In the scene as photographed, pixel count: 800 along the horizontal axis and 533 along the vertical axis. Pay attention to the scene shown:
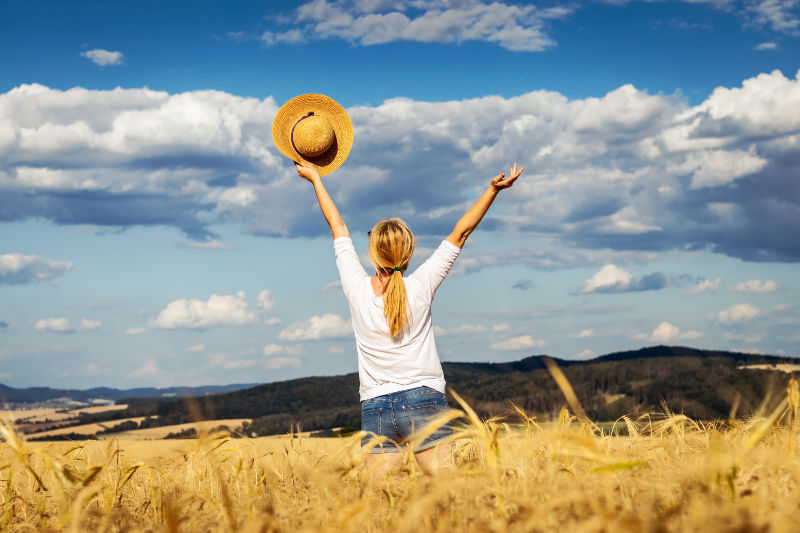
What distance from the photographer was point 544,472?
3852 mm

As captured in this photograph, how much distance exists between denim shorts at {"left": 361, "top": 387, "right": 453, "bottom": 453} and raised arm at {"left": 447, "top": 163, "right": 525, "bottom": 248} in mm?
1105

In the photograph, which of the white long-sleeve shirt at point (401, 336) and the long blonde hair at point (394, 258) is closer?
the long blonde hair at point (394, 258)

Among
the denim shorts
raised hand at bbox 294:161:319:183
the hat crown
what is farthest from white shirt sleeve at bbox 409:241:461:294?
the hat crown

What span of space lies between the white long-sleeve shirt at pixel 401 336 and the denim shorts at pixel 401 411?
0.16ft

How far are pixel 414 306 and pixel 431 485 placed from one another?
5.35 ft

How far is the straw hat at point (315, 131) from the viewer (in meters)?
6.38

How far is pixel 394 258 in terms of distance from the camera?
4746 millimetres

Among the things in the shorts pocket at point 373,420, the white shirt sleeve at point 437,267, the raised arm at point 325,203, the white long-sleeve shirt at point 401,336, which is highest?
the raised arm at point 325,203

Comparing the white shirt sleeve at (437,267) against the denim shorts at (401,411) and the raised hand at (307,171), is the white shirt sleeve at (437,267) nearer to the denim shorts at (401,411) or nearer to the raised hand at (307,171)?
the denim shorts at (401,411)

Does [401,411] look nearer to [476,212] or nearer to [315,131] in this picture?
[476,212]

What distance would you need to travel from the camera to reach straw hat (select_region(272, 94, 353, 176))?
20.9ft

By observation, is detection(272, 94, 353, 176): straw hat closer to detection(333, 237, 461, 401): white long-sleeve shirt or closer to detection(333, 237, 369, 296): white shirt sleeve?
detection(333, 237, 369, 296): white shirt sleeve

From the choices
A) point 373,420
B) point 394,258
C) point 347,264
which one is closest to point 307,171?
point 347,264

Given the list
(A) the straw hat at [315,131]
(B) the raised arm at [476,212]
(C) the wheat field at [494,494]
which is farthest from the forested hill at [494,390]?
(C) the wheat field at [494,494]
